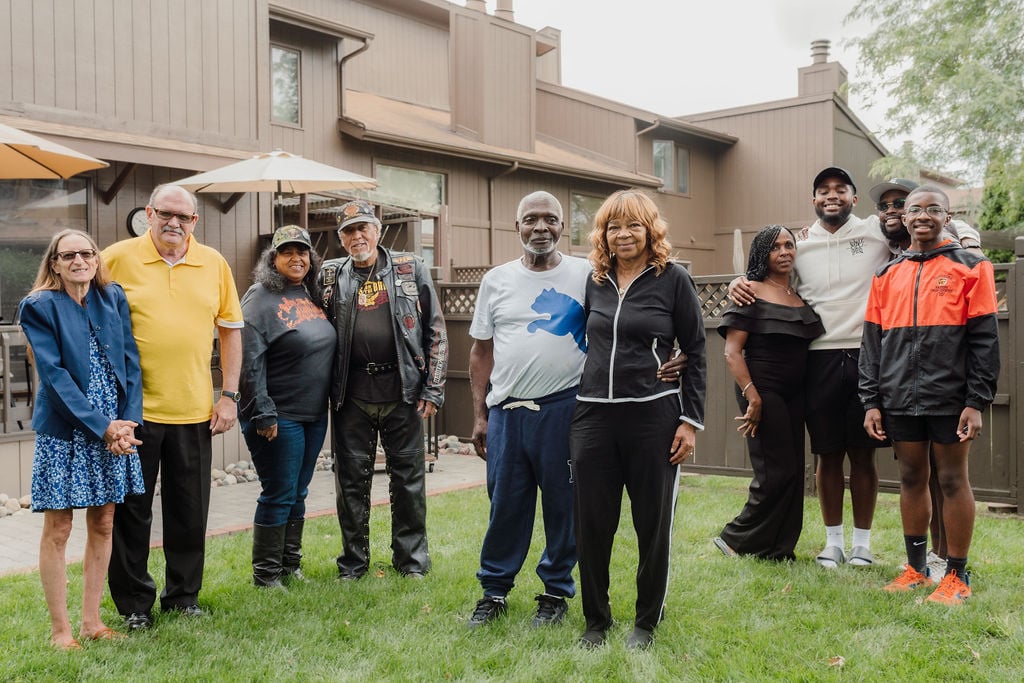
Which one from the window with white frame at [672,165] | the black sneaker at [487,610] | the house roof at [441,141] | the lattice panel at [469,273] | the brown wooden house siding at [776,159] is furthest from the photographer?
the brown wooden house siding at [776,159]

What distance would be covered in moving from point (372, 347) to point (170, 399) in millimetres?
1174

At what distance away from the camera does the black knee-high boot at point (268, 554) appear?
192 inches

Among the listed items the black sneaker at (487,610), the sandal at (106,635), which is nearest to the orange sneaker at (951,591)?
the black sneaker at (487,610)

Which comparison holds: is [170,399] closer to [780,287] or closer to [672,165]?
[780,287]

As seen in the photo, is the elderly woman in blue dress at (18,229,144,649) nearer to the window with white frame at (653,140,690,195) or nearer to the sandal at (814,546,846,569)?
the sandal at (814,546,846,569)

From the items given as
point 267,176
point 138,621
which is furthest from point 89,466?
point 267,176

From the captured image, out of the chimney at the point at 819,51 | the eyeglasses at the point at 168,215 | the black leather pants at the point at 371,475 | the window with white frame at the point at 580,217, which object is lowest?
the black leather pants at the point at 371,475

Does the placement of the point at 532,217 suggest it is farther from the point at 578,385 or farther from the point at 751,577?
the point at 751,577

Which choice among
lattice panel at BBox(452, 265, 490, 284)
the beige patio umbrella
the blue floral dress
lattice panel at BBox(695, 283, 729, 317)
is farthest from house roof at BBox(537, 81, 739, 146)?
the blue floral dress

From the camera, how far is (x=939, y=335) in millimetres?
4367

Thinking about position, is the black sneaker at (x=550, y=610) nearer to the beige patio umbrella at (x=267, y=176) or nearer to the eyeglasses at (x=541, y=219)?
the eyeglasses at (x=541, y=219)

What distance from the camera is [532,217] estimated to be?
13.6 feet

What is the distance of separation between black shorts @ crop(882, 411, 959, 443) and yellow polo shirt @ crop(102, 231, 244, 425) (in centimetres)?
341

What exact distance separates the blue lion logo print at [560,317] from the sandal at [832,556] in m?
2.16
